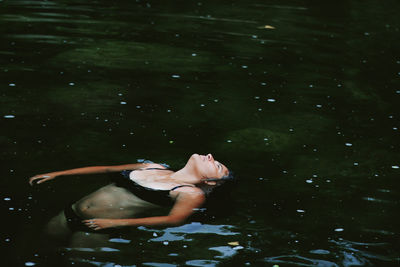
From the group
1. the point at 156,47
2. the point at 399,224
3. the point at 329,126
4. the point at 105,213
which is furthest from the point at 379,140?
the point at 156,47

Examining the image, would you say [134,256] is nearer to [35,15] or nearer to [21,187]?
[21,187]

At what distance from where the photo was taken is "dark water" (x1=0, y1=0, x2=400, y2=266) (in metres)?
5.50

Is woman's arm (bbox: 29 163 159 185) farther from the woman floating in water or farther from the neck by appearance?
the neck

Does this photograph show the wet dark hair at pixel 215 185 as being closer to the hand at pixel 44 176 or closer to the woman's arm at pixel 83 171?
the woman's arm at pixel 83 171

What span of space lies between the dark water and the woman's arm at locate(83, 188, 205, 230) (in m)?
0.13

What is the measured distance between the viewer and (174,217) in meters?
5.48

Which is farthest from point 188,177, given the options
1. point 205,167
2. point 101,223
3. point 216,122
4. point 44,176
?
point 216,122

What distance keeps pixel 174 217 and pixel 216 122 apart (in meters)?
3.10

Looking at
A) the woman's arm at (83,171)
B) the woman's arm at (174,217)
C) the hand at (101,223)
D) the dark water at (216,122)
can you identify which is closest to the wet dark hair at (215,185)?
the woman's arm at (174,217)

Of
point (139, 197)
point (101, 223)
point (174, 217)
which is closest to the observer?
point (101, 223)

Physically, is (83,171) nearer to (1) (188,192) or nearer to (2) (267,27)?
(1) (188,192)

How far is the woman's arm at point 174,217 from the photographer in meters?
5.25

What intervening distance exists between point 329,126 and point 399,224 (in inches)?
104

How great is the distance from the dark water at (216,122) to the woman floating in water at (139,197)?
0.17 metres
